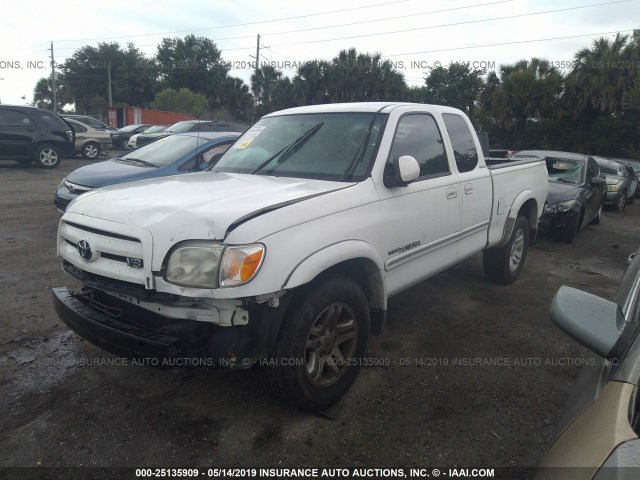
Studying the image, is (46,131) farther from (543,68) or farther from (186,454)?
(543,68)

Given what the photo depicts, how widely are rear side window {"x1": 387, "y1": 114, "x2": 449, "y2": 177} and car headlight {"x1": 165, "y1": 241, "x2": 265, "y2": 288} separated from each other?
151 centimetres

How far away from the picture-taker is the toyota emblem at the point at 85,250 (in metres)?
2.74

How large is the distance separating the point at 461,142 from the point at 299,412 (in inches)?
116

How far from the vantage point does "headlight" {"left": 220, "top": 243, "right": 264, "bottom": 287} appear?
92.5 inches

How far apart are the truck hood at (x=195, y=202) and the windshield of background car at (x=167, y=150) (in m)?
3.64

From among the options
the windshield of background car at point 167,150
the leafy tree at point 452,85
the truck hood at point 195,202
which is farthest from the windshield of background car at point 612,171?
the leafy tree at point 452,85

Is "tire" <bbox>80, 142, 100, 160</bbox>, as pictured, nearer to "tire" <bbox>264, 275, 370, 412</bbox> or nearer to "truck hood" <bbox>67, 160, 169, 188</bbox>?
"truck hood" <bbox>67, 160, 169, 188</bbox>

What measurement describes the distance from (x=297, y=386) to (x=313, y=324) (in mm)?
360

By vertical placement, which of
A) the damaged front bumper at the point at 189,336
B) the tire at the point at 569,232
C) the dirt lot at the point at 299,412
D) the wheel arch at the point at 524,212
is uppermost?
the wheel arch at the point at 524,212

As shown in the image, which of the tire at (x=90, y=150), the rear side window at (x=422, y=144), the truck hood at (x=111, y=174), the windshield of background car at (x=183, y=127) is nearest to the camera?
the rear side window at (x=422, y=144)

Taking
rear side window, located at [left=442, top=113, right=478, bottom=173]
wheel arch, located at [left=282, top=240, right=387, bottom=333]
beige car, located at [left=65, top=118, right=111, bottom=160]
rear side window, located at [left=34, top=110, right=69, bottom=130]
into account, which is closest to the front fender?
wheel arch, located at [left=282, top=240, right=387, bottom=333]

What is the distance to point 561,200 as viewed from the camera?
317 inches

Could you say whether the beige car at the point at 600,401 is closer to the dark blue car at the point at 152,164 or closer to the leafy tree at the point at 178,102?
the dark blue car at the point at 152,164

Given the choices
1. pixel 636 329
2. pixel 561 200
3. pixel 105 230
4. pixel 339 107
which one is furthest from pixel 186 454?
pixel 561 200
